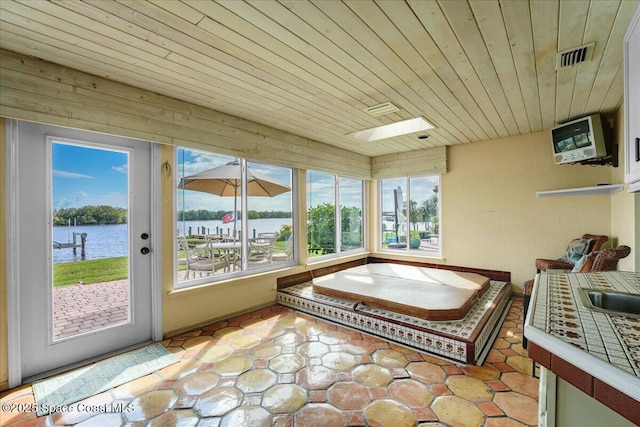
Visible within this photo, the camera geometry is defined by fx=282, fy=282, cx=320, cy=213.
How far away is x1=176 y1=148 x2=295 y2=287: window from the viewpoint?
318cm

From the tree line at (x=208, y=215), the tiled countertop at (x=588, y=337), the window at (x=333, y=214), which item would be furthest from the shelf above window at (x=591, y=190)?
the tree line at (x=208, y=215)

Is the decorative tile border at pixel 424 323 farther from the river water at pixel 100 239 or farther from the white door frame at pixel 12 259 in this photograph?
the white door frame at pixel 12 259

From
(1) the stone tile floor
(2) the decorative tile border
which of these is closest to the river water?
(1) the stone tile floor

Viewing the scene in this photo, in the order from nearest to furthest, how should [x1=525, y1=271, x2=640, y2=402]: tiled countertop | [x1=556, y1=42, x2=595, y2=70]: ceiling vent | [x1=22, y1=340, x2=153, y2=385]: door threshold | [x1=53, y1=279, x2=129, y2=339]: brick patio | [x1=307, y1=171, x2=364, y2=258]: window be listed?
[x1=525, y1=271, x2=640, y2=402]: tiled countertop < [x1=556, y1=42, x2=595, y2=70]: ceiling vent < [x1=22, y1=340, x2=153, y2=385]: door threshold < [x1=53, y1=279, x2=129, y2=339]: brick patio < [x1=307, y1=171, x2=364, y2=258]: window

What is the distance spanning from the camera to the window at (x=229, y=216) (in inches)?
125

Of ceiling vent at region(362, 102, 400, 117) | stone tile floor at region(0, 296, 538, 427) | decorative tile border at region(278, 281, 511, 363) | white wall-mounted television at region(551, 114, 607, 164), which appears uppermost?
ceiling vent at region(362, 102, 400, 117)

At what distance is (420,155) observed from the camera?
5.06 meters

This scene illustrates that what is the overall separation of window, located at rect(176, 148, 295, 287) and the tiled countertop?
3.11 m

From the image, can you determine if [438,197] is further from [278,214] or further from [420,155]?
[278,214]

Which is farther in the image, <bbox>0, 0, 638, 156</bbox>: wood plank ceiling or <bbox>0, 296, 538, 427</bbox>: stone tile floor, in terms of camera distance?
<bbox>0, 296, 538, 427</bbox>: stone tile floor

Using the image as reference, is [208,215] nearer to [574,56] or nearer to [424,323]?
[424,323]

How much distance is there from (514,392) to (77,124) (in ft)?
12.9

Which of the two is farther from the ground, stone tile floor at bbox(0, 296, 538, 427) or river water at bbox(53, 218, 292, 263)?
river water at bbox(53, 218, 292, 263)

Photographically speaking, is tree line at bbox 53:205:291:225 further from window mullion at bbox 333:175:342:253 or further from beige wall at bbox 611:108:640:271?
beige wall at bbox 611:108:640:271
